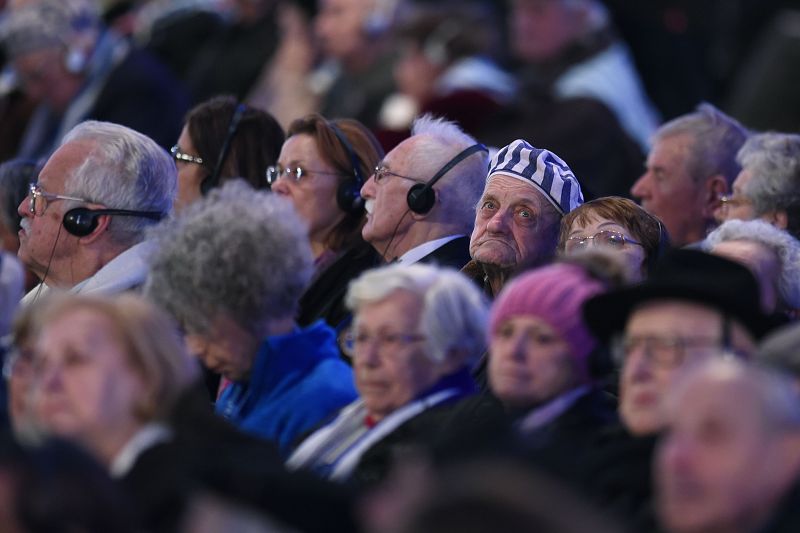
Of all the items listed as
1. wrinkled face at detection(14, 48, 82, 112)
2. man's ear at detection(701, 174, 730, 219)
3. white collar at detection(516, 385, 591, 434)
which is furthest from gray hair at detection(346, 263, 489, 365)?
wrinkled face at detection(14, 48, 82, 112)

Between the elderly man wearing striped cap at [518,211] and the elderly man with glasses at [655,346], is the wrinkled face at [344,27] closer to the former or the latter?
the elderly man wearing striped cap at [518,211]

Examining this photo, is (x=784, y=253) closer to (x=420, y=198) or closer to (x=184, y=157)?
(x=420, y=198)

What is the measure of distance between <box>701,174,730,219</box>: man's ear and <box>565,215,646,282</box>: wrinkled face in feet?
4.98

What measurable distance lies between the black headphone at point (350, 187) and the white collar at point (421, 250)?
487 mm

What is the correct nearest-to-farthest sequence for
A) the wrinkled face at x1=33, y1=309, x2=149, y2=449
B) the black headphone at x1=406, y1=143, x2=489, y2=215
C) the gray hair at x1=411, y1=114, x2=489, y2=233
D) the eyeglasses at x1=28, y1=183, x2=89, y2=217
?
Result: the wrinkled face at x1=33, y1=309, x2=149, y2=449
the eyeglasses at x1=28, y1=183, x2=89, y2=217
the black headphone at x1=406, y1=143, x2=489, y2=215
the gray hair at x1=411, y1=114, x2=489, y2=233

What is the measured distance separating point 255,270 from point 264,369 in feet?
0.99

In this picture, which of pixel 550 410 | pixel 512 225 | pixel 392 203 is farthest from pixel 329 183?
pixel 550 410

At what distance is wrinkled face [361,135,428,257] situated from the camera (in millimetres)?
7051

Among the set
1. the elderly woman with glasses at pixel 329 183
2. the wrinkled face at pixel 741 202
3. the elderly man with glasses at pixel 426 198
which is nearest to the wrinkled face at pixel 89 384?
the elderly man with glasses at pixel 426 198

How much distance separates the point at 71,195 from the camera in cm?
690

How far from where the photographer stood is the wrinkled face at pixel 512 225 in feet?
21.7

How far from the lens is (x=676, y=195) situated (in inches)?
305

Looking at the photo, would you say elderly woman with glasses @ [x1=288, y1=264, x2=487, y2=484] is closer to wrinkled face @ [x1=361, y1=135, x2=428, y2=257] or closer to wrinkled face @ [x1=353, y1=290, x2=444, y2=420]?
wrinkled face @ [x1=353, y1=290, x2=444, y2=420]

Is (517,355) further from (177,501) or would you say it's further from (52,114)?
(52,114)
